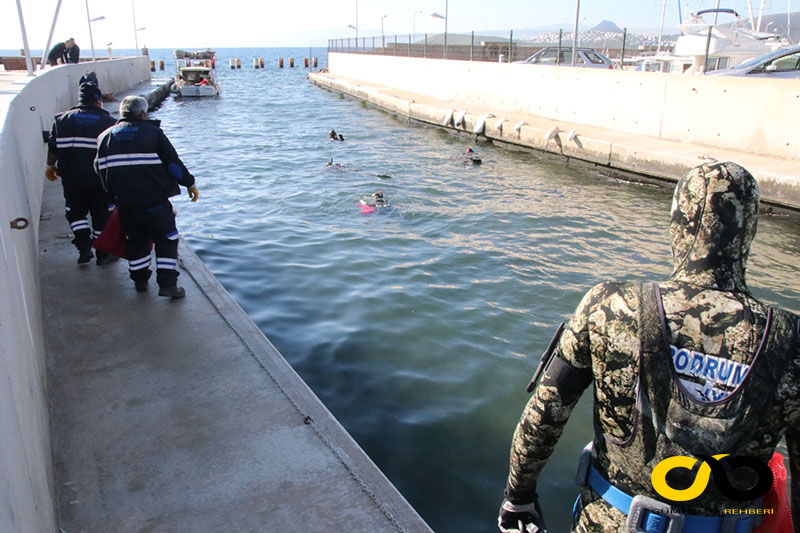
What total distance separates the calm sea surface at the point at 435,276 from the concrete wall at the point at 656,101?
2511 mm

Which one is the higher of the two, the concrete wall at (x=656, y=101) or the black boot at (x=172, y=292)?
the concrete wall at (x=656, y=101)

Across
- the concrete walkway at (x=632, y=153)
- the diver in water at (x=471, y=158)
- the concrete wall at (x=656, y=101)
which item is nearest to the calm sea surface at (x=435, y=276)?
the diver in water at (x=471, y=158)

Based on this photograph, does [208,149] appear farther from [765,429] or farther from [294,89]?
[294,89]

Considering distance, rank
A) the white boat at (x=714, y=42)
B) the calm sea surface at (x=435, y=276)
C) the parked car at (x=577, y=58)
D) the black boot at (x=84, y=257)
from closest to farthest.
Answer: the calm sea surface at (x=435, y=276)
the black boot at (x=84, y=257)
the parked car at (x=577, y=58)
the white boat at (x=714, y=42)

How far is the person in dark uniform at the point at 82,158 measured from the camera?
6.33m

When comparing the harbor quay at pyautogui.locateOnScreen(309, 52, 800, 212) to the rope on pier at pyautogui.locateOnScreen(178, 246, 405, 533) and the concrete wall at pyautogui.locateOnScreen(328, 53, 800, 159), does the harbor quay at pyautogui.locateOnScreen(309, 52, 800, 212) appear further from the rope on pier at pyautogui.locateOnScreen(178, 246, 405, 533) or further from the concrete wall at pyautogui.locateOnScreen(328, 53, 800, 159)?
the rope on pier at pyautogui.locateOnScreen(178, 246, 405, 533)

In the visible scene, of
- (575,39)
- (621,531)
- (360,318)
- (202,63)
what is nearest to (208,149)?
(575,39)

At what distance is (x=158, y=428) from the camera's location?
3.89 meters

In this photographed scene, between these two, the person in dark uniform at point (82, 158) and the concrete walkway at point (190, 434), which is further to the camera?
the person in dark uniform at point (82, 158)

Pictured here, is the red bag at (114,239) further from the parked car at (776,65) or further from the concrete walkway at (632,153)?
the parked car at (776,65)

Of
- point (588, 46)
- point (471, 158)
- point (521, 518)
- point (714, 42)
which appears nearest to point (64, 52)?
point (471, 158)

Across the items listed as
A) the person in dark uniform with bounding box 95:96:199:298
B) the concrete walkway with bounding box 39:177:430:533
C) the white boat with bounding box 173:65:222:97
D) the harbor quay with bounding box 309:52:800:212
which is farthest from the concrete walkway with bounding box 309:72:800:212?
the white boat with bounding box 173:65:222:97

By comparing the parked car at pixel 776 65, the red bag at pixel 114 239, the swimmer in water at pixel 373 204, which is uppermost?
the parked car at pixel 776 65

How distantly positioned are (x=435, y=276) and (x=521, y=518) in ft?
21.5
